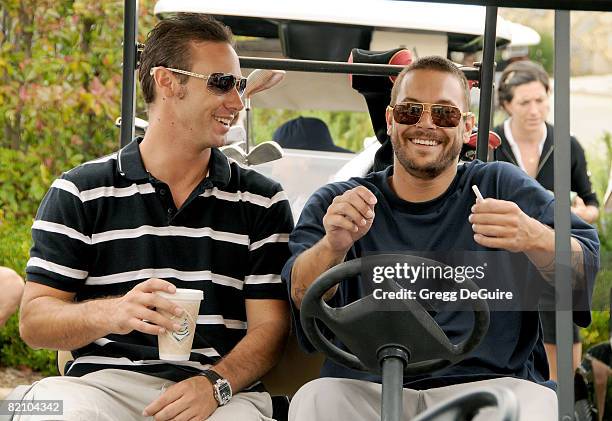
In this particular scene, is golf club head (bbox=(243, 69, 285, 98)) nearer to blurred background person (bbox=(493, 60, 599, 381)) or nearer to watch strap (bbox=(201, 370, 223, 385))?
blurred background person (bbox=(493, 60, 599, 381))

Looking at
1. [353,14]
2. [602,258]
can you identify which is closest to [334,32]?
[353,14]

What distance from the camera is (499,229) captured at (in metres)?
2.24

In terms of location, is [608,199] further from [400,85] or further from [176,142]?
[176,142]

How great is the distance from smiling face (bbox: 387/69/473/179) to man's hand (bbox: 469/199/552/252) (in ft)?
1.05

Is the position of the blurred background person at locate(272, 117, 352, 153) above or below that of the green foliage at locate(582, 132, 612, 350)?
above

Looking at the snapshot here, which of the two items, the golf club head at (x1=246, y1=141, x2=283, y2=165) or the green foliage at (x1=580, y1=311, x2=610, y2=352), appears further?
the golf club head at (x1=246, y1=141, x2=283, y2=165)

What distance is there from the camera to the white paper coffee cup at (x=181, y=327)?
2.35 meters

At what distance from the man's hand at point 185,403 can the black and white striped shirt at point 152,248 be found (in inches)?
4.2

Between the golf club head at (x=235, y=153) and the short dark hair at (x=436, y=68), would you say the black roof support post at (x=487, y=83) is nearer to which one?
the short dark hair at (x=436, y=68)

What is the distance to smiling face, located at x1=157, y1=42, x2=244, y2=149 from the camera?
2.78 meters

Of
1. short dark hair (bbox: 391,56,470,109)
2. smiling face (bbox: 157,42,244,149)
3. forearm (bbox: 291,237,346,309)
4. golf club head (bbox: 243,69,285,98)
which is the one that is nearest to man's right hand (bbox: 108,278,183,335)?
forearm (bbox: 291,237,346,309)

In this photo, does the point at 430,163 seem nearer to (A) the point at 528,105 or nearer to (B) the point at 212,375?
(B) the point at 212,375

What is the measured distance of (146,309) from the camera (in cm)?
238

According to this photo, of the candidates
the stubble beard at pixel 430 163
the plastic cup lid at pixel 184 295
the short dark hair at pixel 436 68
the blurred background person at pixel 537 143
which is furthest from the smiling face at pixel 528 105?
the plastic cup lid at pixel 184 295
